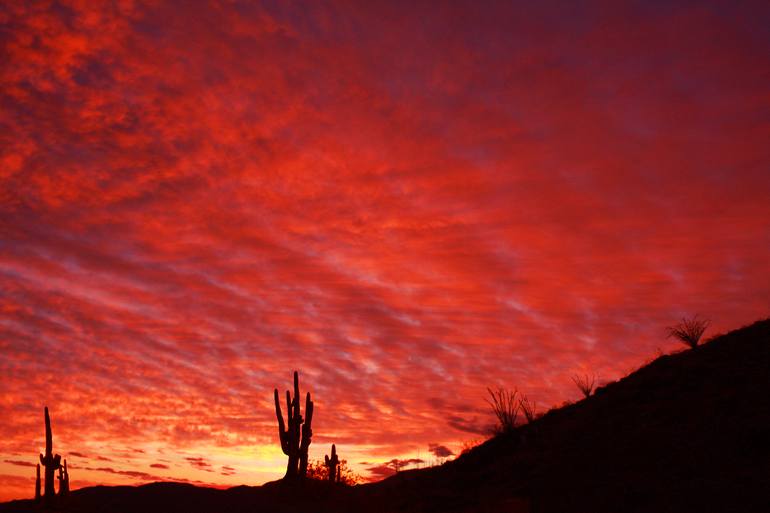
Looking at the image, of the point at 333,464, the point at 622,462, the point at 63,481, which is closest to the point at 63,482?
the point at 63,481

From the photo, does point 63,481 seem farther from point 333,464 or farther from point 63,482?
point 333,464

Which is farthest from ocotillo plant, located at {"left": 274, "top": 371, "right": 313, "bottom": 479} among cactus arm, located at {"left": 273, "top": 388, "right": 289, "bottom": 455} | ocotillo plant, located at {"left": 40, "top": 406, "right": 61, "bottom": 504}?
ocotillo plant, located at {"left": 40, "top": 406, "right": 61, "bottom": 504}

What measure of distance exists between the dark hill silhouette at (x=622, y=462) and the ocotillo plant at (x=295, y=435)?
0.97 metres

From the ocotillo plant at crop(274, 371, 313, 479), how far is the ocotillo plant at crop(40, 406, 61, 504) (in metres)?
12.1

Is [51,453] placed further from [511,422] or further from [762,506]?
[762,506]

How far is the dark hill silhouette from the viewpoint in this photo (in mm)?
→ 14914

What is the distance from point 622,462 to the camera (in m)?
17.6

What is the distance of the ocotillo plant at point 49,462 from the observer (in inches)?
1318

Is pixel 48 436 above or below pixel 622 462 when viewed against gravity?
above

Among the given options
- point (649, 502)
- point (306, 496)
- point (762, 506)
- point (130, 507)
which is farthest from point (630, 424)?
point (130, 507)

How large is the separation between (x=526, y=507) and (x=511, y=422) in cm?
1199

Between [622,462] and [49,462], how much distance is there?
30.3 m

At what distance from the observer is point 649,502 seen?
47.5ft

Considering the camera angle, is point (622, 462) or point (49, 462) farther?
point (49, 462)
